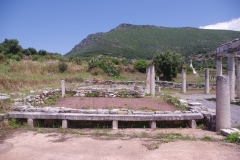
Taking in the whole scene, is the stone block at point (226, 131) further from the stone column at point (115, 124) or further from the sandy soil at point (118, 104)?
the sandy soil at point (118, 104)

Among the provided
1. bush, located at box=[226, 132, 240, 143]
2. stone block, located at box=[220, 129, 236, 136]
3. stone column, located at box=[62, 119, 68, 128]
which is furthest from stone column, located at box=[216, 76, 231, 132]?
stone column, located at box=[62, 119, 68, 128]

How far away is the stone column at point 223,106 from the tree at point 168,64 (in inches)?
1063

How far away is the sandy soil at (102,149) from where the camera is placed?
4.98 meters

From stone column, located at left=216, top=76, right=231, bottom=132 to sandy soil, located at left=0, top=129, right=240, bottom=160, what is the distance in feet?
4.25

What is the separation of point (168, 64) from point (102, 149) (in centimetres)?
3002

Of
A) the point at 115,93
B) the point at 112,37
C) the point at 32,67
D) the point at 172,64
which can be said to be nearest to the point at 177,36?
the point at 112,37

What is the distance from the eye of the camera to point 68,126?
7.86 metres

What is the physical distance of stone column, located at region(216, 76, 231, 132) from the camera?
7.13 metres

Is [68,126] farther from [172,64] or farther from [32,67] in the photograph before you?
[172,64]

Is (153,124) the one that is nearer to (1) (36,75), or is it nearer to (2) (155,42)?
(1) (36,75)

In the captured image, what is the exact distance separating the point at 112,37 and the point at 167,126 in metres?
73.1

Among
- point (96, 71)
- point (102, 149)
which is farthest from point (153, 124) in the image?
point (96, 71)

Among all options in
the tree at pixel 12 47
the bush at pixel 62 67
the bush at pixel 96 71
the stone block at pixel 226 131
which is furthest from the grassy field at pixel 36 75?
the tree at pixel 12 47

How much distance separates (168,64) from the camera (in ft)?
112
